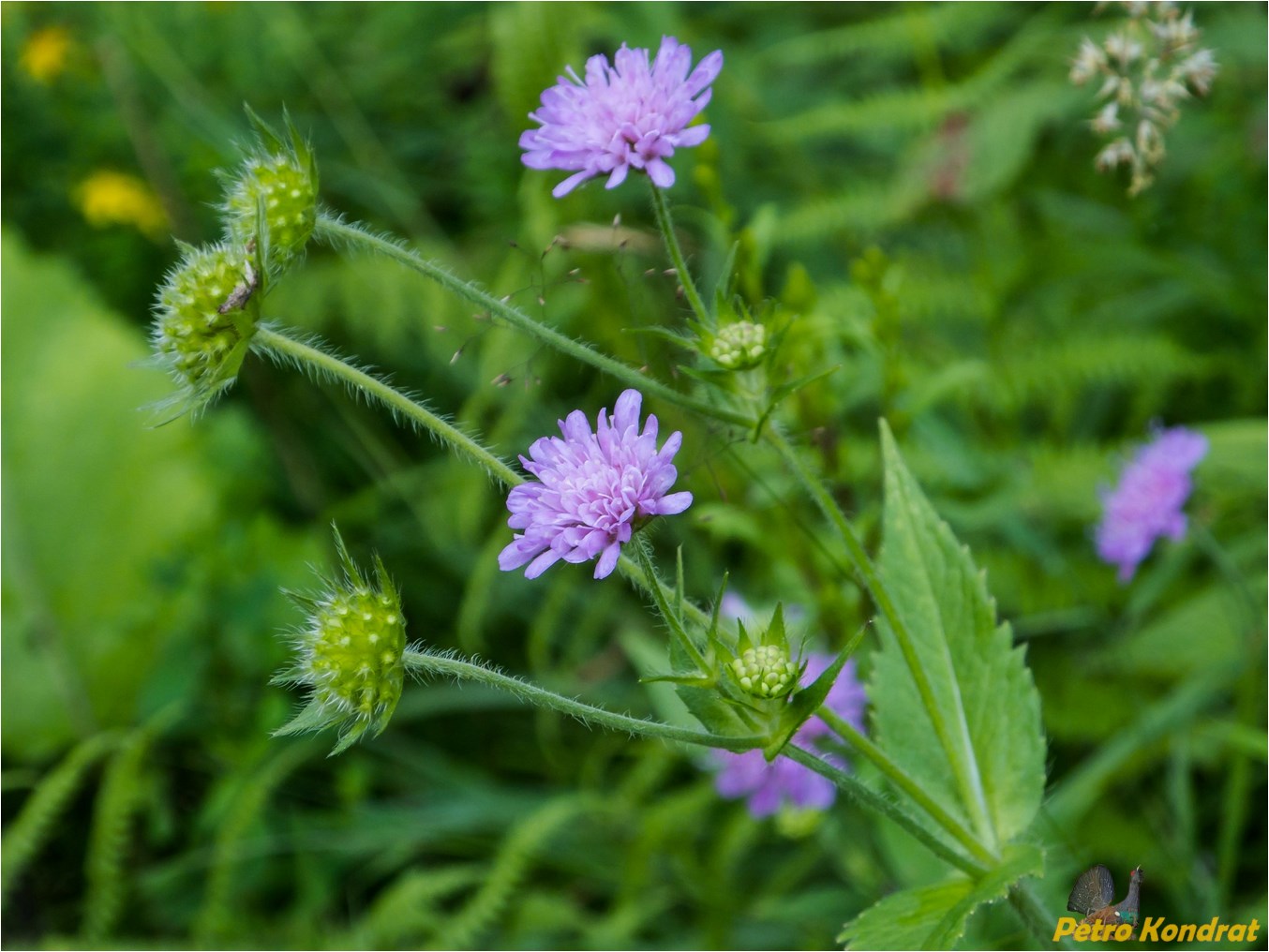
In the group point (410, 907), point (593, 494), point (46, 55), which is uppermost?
point (46, 55)

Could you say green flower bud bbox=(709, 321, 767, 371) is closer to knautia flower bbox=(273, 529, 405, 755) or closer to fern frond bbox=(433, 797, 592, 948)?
knautia flower bbox=(273, 529, 405, 755)

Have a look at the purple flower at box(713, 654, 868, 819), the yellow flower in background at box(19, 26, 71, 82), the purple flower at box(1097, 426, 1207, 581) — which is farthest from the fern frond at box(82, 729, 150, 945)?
the yellow flower in background at box(19, 26, 71, 82)

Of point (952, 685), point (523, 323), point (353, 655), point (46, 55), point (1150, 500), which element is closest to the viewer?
point (353, 655)

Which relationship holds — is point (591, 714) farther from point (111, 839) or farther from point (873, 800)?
point (111, 839)

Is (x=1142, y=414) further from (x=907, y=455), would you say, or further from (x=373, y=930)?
(x=373, y=930)

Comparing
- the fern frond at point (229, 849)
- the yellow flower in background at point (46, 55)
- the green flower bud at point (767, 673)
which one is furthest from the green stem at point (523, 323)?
the yellow flower in background at point (46, 55)

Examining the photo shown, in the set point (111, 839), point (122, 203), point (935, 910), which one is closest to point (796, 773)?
point (935, 910)
